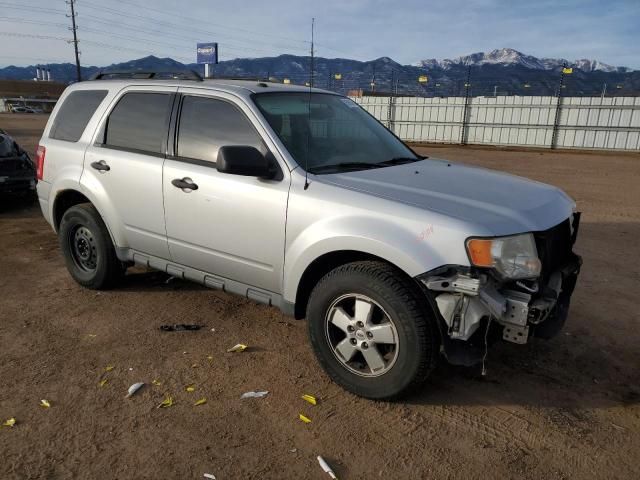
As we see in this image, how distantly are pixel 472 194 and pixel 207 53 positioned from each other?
47.0 metres

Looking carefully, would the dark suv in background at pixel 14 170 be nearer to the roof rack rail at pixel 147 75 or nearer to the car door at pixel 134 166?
the roof rack rail at pixel 147 75

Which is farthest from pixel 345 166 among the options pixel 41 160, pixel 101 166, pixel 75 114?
pixel 41 160

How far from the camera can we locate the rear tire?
4625 mm

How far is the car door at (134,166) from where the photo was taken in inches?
161

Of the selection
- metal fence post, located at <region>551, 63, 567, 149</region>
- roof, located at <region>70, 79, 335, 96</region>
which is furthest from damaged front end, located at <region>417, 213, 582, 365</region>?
metal fence post, located at <region>551, 63, 567, 149</region>

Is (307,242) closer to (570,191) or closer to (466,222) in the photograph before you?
(466,222)

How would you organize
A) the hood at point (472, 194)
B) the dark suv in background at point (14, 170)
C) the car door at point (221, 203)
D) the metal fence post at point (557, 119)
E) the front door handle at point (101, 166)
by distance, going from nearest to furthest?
the hood at point (472, 194)
the car door at point (221, 203)
the front door handle at point (101, 166)
the dark suv in background at point (14, 170)
the metal fence post at point (557, 119)

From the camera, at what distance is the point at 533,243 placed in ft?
9.48

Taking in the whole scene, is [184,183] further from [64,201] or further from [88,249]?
[64,201]

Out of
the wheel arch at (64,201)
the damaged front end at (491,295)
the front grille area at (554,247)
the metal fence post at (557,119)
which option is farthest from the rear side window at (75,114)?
the metal fence post at (557,119)

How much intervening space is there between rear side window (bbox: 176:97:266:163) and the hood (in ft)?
2.41

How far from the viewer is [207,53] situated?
150ft

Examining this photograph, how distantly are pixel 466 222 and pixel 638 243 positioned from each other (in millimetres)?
5364

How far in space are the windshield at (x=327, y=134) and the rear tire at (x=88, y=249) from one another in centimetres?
203
